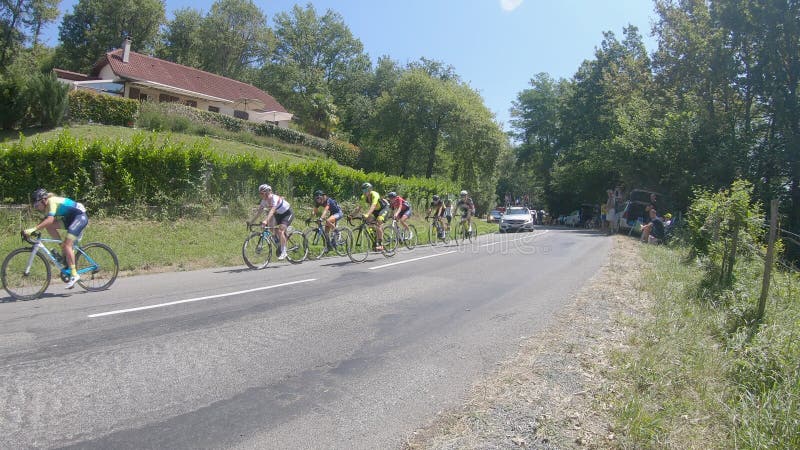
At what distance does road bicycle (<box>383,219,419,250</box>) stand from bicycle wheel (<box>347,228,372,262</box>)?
3.43 ft

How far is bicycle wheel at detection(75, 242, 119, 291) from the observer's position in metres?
8.34

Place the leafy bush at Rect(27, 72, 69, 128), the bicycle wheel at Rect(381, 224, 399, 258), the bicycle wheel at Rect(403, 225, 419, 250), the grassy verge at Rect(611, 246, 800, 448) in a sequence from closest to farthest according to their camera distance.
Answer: the grassy verge at Rect(611, 246, 800, 448)
the bicycle wheel at Rect(381, 224, 399, 258)
the bicycle wheel at Rect(403, 225, 419, 250)
the leafy bush at Rect(27, 72, 69, 128)

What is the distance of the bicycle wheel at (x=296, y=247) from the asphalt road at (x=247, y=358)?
9.00ft

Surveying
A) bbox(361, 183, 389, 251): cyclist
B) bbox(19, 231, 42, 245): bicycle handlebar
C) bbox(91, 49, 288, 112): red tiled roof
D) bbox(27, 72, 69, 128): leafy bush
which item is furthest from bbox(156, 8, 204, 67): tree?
bbox(19, 231, 42, 245): bicycle handlebar

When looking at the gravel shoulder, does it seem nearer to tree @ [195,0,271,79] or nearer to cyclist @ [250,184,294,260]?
cyclist @ [250,184,294,260]

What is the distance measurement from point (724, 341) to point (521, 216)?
23802 mm

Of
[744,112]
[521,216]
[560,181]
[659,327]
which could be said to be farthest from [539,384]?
[560,181]

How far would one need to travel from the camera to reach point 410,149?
152ft

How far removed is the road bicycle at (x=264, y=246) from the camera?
11.3m

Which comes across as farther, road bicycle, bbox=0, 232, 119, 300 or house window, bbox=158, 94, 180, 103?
house window, bbox=158, 94, 180, 103

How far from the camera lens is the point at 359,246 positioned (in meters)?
13.7

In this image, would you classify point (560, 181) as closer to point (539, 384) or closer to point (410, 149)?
point (410, 149)

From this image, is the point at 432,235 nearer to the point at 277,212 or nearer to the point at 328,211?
the point at 328,211

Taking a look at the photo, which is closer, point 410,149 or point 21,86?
point 21,86
